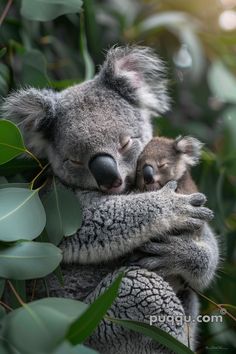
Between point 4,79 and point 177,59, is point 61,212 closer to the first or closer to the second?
point 4,79

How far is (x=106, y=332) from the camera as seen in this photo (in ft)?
7.94

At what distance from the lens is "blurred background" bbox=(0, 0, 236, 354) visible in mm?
3152

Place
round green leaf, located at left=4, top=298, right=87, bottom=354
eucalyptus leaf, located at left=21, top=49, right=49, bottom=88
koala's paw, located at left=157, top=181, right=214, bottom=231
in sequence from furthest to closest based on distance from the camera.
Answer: eucalyptus leaf, located at left=21, top=49, right=49, bottom=88, koala's paw, located at left=157, top=181, right=214, bottom=231, round green leaf, located at left=4, top=298, right=87, bottom=354

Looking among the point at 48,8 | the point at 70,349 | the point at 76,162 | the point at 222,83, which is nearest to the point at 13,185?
the point at 76,162

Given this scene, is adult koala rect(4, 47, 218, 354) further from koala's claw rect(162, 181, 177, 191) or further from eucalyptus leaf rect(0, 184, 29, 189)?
eucalyptus leaf rect(0, 184, 29, 189)

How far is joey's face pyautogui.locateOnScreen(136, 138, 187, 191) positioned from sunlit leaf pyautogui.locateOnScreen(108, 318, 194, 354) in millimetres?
702

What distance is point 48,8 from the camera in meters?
2.94

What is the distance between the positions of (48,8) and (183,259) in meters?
1.38

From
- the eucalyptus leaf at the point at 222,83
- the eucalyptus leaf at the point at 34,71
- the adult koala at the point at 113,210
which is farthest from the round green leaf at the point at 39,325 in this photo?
the eucalyptus leaf at the point at 222,83

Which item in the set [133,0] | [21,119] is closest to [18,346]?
[21,119]

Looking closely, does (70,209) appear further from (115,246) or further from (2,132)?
(2,132)

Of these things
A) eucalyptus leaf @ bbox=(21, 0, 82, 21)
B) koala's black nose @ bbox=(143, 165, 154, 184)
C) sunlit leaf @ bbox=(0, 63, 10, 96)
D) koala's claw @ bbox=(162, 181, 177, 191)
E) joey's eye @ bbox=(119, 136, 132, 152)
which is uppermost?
eucalyptus leaf @ bbox=(21, 0, 82, 21)

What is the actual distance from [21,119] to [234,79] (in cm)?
172

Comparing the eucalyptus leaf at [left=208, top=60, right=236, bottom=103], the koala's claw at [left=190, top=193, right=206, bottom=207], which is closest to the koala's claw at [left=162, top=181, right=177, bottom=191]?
the koala's claw at [left=190, top=193, right=206, bottom=207]
